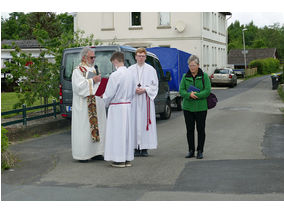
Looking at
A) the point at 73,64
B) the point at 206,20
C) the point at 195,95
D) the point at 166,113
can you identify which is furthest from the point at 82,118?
the point at 206,20

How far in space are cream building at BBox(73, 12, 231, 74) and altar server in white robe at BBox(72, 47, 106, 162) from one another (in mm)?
32076

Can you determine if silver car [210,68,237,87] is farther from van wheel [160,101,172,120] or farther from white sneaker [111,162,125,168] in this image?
white sneaker [111,162,125,168]

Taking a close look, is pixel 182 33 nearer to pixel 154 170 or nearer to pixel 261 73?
pixel 154 170

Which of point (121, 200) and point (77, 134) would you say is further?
point (77, 134)

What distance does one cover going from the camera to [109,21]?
142 feet

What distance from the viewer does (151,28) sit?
4259 cm

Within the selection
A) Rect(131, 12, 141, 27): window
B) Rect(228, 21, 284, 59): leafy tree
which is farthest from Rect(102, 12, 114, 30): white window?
Rect(228, 21, 284, 59): leafy tree

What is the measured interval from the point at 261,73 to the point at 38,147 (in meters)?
71.6

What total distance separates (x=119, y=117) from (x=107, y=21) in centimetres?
3562

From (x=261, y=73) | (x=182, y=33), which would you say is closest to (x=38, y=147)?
(x=182, y=33)

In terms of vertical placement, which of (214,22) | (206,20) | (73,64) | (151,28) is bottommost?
(73,64)

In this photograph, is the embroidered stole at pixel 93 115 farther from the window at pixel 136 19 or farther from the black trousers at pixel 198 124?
the window at pixel 136 19

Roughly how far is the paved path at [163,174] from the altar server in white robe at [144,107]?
33cm

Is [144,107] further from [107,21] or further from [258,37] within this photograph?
[258,37]
